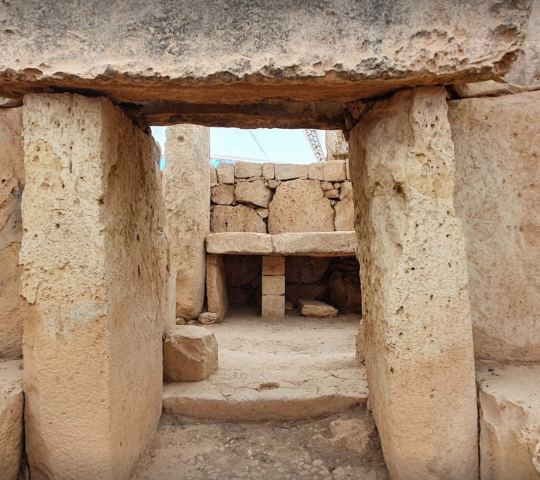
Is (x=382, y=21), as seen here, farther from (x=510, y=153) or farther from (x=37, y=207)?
(x=37, y=207)

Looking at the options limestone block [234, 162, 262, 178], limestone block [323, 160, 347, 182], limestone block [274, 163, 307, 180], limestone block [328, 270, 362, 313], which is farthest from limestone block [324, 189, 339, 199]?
limestone block [328, 270, 362, 313]

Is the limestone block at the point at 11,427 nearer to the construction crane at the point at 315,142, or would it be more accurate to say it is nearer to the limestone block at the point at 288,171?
the limestone block at the point at 288,171

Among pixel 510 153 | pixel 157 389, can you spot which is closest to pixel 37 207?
pixel 157 389

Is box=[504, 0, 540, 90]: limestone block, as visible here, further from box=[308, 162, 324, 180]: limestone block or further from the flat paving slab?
box=[308, 162, 324, 180]: limestone block

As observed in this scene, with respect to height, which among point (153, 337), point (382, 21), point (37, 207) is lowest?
point (153, 337)

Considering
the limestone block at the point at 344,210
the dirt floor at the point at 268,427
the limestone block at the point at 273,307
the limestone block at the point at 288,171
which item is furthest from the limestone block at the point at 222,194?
the dirt floor at the point at 268,427

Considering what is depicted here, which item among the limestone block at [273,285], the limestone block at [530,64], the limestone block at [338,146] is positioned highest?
the limestone block at [338,146]

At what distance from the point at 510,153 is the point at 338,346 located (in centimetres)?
306

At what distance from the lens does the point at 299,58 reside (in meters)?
1.62

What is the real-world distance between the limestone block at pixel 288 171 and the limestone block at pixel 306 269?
1352 mm

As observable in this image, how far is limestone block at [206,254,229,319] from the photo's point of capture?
236 inches

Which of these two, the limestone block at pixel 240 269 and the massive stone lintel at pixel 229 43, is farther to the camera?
the limestone block at pixel 240 269

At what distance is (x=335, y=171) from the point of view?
730 centimetres

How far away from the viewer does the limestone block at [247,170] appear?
7.29 metres
